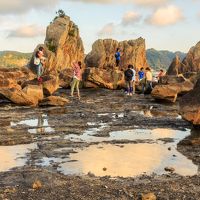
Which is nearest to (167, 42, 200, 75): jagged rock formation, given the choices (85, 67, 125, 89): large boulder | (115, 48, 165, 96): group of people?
(85, 67, 125, 89): large boulder

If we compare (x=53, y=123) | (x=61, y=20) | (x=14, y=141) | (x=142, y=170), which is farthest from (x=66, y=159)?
(x=61, y=20)

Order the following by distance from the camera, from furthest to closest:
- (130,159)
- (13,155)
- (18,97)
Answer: (18,97), (13,155), (130,159)

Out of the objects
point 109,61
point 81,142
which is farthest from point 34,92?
point 109,61

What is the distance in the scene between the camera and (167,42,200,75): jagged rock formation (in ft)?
262

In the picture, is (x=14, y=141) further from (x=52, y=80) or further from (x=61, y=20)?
(x=61, y=20)

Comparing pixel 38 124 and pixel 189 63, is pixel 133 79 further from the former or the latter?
pixel 189 63

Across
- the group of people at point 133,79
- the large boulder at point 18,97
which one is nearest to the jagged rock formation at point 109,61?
the group of people at point 133,79

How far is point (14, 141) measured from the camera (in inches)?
734

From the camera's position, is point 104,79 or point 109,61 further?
point 109,61

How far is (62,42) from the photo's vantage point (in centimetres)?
8744

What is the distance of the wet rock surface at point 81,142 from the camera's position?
11.6 m

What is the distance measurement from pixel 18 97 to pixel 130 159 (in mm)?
18222

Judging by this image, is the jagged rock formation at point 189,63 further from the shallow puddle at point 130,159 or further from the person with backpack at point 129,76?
the shallow puddle at point 130,159

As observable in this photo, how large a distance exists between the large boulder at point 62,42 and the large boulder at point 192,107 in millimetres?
55419
